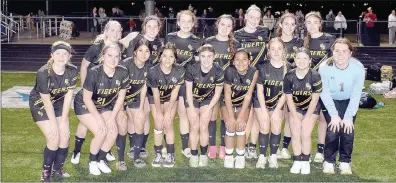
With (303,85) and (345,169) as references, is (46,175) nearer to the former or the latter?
(303,85)

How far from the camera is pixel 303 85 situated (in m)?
6.39

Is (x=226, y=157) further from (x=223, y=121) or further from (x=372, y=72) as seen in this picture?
(x=372, y=72)

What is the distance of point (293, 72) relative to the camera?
21.0ft

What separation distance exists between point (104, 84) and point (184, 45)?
129cm

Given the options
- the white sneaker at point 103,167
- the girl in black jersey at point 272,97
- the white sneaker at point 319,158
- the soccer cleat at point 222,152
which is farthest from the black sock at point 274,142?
the white sneaker at point 103,167

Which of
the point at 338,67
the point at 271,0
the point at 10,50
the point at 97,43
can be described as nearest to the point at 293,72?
the point at 338,67

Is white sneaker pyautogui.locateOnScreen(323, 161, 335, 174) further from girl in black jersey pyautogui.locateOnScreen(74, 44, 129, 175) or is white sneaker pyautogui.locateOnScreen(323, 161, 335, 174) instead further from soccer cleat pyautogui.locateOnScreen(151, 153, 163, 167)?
girl in black jersey pyautogui.locateOnScreen(74, 44, 129, 175)

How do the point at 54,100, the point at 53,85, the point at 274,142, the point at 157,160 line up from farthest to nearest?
the point at 157,160 < the point at 274,142 < the point at 54,100 < the point at 53,85

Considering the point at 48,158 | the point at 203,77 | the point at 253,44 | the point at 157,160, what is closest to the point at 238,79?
the point at 203,77

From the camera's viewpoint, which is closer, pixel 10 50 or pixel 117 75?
pixel 117 75

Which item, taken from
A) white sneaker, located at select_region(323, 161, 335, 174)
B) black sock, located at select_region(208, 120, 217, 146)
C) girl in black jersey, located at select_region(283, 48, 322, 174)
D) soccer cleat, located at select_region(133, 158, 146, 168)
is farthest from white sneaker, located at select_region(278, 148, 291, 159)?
soccer cleat, located at select_region(133, 158, 146, 168)

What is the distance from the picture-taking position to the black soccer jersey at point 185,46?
23.1ft

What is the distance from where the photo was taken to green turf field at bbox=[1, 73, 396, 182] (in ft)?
21.0

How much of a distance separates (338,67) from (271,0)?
23.1 metres
